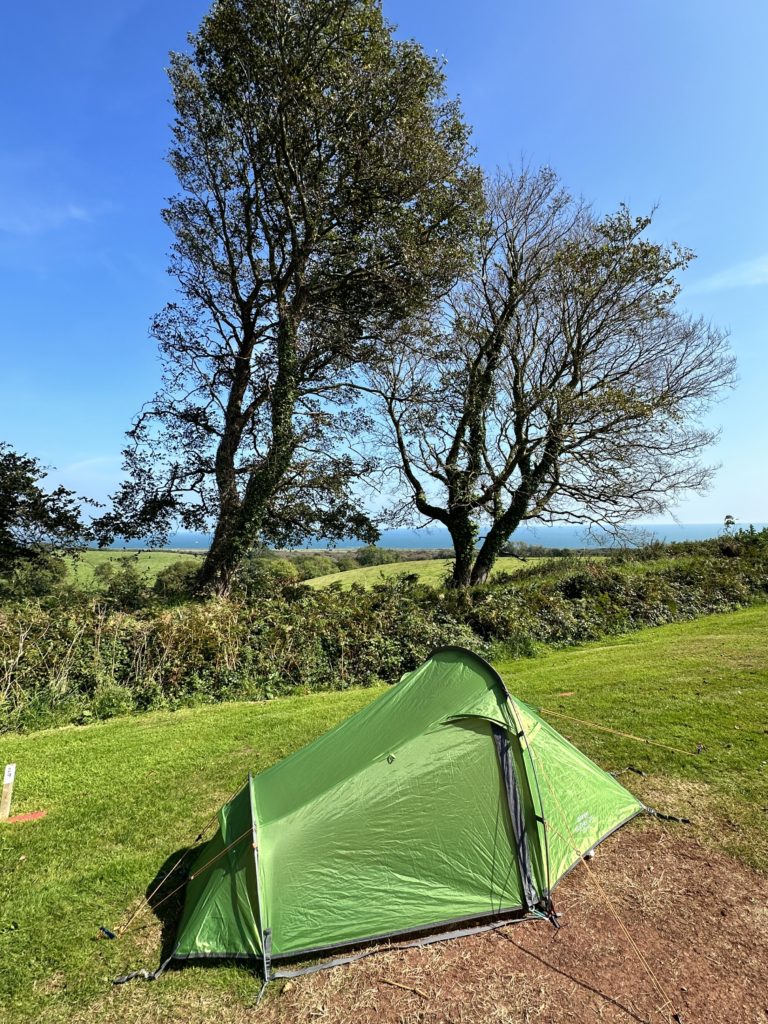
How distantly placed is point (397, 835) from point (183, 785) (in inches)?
154

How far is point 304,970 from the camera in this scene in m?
4.06

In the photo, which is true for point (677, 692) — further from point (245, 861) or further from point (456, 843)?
point (245, 861)

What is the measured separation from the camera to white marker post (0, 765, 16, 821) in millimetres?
5805

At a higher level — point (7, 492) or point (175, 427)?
point (175, 427)

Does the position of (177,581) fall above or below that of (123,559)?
below

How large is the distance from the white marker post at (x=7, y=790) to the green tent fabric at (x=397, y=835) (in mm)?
2380

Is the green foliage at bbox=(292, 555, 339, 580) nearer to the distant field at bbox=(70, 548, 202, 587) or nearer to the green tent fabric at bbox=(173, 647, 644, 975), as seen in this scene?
the distant field at bbox=(70, 548, 202, 587)

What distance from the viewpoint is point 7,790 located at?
5.98 m

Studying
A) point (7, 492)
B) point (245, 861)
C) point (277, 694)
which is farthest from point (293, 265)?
point (245, 861)

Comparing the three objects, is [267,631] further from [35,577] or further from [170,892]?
[170,892]

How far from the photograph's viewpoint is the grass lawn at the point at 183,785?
13.2ft

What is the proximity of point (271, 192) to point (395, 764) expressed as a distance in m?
17.3

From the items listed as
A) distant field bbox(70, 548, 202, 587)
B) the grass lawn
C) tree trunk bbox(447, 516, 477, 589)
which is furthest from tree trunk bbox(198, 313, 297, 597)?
tree trunk bbox(447, 516, 477, 589)

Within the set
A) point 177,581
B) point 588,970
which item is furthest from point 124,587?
point 588,970
